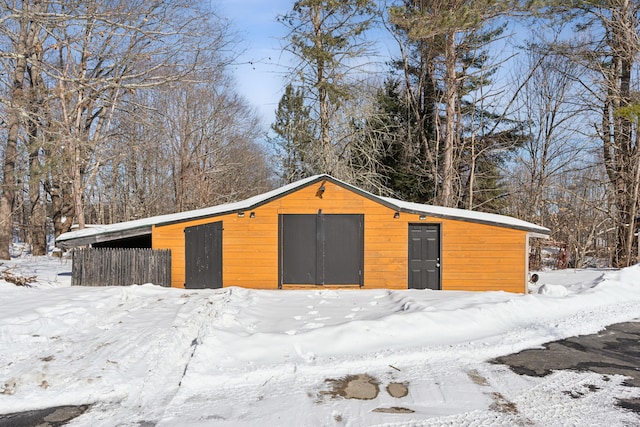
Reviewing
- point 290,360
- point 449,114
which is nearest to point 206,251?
point 290,360

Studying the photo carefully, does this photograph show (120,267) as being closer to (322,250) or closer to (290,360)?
(322,250)

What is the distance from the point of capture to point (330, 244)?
10.8m

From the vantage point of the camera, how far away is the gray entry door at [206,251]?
1080 cm

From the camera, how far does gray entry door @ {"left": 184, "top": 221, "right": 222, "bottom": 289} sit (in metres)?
10.8

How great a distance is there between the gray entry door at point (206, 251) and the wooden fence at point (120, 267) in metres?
0.55

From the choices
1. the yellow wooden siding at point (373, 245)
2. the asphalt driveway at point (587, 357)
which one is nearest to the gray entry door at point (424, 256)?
the yellow wooden siding at point (373, 245)

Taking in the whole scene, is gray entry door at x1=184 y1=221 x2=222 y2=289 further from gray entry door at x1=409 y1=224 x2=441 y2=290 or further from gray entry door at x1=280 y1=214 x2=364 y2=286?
gray entry door at x1=409 y1=224 x2=441 y2=290

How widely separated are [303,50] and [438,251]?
9.88 metres

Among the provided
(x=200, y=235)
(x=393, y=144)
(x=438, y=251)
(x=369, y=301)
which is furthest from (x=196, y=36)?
(x=393, y=144)

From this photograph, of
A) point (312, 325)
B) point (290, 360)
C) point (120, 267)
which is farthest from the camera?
point (120, 267)

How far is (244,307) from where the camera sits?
8.02 metres

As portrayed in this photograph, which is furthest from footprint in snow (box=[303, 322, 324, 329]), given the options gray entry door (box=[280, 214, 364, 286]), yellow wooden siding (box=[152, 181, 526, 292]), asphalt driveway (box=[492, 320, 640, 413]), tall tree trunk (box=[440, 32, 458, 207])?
tall tree trunk (box=[440, 32, 458, 207])

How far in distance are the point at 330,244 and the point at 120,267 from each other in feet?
16.8

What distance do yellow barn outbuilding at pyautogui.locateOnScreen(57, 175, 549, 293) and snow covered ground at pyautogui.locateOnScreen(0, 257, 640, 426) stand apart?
5.97 feet
